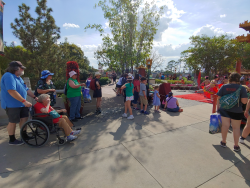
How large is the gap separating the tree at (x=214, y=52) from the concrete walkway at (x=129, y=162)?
14899 mm

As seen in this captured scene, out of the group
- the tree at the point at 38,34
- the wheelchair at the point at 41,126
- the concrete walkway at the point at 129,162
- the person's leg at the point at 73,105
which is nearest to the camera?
the concrete walkway at the point at 129,162

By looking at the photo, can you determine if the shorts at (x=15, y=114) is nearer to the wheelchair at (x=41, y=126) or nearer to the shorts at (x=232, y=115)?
the wheelchair at (x=41, y=126)

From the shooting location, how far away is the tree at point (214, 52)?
15.6 m

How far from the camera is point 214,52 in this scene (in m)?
15.7

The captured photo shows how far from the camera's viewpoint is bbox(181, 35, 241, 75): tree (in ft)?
51.3

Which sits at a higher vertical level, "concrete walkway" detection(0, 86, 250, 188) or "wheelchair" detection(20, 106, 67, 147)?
"wheelchair" detection(20, 106, 67, 147)

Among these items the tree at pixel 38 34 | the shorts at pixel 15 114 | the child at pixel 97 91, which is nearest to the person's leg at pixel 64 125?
the shorts at pixel 15 114

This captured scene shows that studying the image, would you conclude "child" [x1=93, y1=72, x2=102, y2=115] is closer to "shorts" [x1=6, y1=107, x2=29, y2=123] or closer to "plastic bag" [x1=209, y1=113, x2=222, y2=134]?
"shorts" [x1=6, y1=107, x2=29, y2=123]

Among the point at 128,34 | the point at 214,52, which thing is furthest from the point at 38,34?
the point at 214,52

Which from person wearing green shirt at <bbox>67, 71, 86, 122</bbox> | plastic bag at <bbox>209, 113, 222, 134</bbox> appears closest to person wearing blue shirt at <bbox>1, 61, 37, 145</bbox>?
person wearing green shirt at <bbox>67, 71, 86, 122</bbox>

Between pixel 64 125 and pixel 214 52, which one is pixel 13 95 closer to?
pixel 64 125

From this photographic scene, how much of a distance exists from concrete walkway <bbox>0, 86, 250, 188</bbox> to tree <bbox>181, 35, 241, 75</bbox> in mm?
14899

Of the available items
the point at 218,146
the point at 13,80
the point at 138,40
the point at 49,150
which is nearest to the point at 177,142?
the point at 218,146

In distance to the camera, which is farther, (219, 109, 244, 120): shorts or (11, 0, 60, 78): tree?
(11, 0, 60, 78): tree
